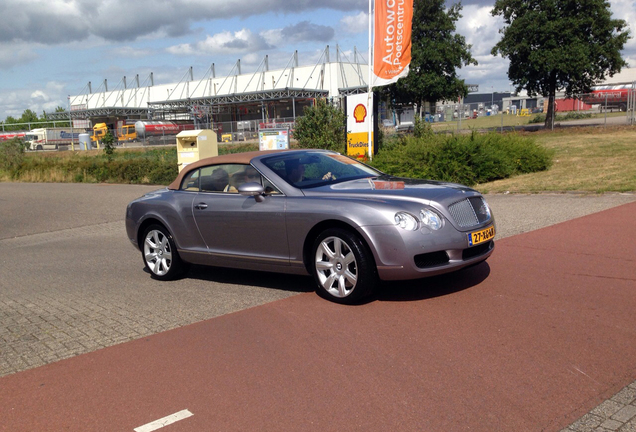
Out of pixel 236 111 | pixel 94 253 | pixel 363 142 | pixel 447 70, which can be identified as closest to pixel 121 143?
pixel 236 111

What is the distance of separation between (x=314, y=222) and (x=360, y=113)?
11.1 meters

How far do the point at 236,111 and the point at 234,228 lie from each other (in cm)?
7224

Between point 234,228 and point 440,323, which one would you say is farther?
point 234,228

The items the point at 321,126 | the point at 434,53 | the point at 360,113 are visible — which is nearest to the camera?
the point at 360,113

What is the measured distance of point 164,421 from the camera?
12.1 ft

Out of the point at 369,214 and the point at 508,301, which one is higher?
the point at 369,214

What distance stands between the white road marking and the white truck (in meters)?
70.9

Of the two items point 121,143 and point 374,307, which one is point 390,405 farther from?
point 121,143

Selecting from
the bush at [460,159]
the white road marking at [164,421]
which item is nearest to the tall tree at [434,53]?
the bush at [460,159]

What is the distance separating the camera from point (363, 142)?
16.7 meters

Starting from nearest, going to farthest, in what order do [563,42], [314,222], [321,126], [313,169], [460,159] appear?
[314,222] < [313,169] < [460,159] < [321,126] < [563,42]

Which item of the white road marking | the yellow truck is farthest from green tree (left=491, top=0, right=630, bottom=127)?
the yellow truck

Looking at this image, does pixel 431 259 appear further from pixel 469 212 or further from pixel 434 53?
pixel 434 53

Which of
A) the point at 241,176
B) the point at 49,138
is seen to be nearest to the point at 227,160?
the point at 241,176
